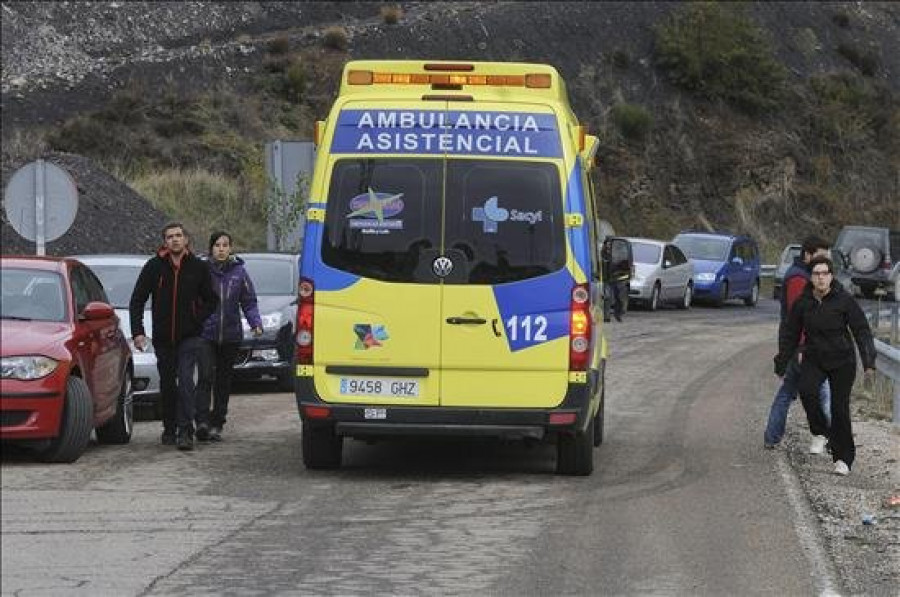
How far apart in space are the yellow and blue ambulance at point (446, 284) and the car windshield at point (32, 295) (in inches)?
85.1

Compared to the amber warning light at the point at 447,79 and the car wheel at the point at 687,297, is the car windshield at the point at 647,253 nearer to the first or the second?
the car wheel at the point at 687,297

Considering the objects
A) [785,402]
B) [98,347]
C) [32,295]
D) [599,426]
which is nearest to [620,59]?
[785,402]

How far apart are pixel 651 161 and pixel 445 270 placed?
184 feet

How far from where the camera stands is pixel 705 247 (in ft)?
147

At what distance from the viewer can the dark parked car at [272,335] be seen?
20109 millimetres

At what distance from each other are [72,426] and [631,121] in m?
56.1

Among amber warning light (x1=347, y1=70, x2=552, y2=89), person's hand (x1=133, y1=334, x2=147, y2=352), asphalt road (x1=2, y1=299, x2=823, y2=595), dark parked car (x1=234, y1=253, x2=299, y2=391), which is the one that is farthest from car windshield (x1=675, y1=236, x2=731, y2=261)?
amber warning light (x1=347, y1=70, x2=552, y2=89)

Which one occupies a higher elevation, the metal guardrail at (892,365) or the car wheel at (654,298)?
→ the metal guardrail at (892,365)

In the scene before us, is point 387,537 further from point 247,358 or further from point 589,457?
point 247,358

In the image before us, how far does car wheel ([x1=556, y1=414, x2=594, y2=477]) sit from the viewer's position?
1298 centimetres

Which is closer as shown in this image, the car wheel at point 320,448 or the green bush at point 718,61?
the car wheel at point 320,448

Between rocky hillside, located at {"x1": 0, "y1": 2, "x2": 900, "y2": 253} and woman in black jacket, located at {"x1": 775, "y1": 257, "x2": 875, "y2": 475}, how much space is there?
38889 mm

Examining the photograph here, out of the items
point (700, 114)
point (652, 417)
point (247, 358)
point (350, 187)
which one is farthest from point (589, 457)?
point (700, 114)

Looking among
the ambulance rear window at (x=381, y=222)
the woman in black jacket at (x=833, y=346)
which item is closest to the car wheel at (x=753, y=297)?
the woman in black jacket at (x=833, y=346)
